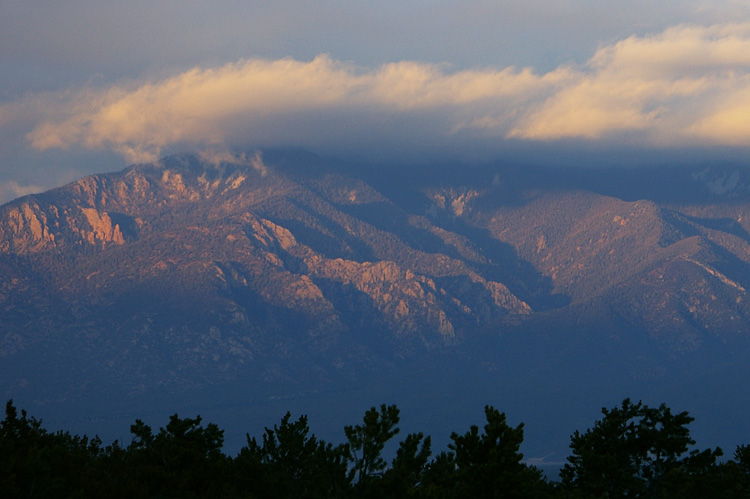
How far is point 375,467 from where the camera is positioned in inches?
3118

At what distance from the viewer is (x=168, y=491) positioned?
3329 inches

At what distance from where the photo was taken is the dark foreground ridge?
7119cm

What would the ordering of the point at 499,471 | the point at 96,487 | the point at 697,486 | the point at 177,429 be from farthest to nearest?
1. the point at 177,429
2. the point at 697,486
3. the point at 96,487
4. the point at 499,471

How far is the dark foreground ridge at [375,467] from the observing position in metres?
71.2

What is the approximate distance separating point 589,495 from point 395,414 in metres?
17.4

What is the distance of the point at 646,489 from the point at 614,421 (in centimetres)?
538

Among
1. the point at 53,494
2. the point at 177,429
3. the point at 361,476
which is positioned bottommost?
the point at 53,494

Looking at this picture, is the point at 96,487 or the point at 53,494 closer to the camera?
the point at 53,494

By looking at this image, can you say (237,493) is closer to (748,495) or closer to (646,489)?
(646,489)

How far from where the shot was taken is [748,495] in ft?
276

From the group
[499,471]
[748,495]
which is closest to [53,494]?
[499,471]

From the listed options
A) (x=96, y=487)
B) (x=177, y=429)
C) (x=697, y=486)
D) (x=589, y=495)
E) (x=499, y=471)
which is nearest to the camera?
(x=499, y=471)

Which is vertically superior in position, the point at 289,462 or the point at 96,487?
the point at 289,462

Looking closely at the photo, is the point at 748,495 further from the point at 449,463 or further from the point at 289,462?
the point at 289,462
